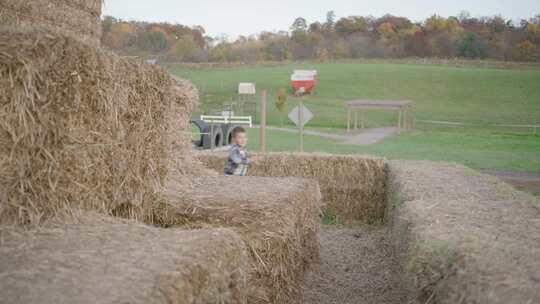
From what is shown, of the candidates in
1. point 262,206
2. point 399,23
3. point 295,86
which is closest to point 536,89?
point 295,86

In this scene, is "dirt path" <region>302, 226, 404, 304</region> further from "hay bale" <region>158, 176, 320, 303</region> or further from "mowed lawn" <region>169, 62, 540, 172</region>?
"mowed lawn" <region>169, 62, 540, 172</region>

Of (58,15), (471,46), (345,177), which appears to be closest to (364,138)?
(345,177)

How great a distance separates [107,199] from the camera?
398 cm

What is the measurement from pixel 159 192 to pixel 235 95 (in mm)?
50587

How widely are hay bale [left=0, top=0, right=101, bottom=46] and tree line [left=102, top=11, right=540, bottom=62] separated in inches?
2102

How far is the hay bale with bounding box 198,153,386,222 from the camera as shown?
33.1 feet

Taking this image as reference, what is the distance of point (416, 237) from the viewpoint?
345cm

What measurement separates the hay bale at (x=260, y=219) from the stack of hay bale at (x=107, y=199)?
0.6 inches

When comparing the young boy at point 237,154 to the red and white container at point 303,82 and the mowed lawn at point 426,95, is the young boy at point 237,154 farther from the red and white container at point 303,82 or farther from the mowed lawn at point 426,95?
the red and white container at point 303,82

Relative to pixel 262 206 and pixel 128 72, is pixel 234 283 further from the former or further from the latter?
pixel 128 72

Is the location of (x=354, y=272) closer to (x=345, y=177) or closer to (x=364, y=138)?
(x=345, y=177)

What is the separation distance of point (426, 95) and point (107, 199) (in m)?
56.2

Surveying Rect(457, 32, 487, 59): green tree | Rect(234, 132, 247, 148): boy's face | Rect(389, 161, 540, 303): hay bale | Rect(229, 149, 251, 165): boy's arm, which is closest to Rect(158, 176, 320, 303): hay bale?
Rect(389, 161, 540, 303): hay bale

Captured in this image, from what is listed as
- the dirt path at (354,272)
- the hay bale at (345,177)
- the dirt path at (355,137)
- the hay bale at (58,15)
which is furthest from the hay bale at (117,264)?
the dirt path at (355,137)
